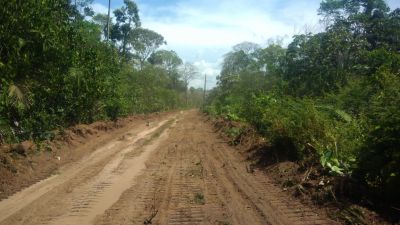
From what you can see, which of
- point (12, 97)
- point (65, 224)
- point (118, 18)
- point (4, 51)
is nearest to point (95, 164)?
point (12, 97)

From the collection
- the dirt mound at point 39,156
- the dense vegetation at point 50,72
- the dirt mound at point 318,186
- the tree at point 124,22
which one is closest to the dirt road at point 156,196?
the dirt mound at point 318,186

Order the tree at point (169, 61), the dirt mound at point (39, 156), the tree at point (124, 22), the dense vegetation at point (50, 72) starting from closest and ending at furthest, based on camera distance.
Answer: the dirt mound at point (39, 156) → the dense vegetation at point (50, 72) → the tree at point (124, 22) → the tree at point (169, 61)

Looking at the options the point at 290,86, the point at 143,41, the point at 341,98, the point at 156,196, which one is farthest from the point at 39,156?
the point at 143,41

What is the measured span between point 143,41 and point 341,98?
1841 inches

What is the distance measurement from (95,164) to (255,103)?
9.03 meters

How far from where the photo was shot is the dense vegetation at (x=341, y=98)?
709 cm

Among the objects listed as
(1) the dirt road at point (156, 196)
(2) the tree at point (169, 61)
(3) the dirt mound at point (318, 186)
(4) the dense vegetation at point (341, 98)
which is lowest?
(1) the dirt road at point (156, 196)

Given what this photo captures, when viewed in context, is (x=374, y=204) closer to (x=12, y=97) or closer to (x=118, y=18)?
(x=12, y=97)

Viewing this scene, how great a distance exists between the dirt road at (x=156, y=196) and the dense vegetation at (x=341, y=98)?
137 centimetres

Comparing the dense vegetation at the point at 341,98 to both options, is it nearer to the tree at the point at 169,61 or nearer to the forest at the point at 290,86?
the forest at the point at 290,86

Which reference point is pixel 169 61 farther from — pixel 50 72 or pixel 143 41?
pixel 50 72

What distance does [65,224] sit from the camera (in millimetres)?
6566

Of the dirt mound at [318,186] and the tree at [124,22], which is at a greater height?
the tree at [124,22]

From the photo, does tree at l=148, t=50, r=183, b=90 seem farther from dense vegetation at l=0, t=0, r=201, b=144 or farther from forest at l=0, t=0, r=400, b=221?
dense vegetation at l=0, t=0, r=201, b=144
